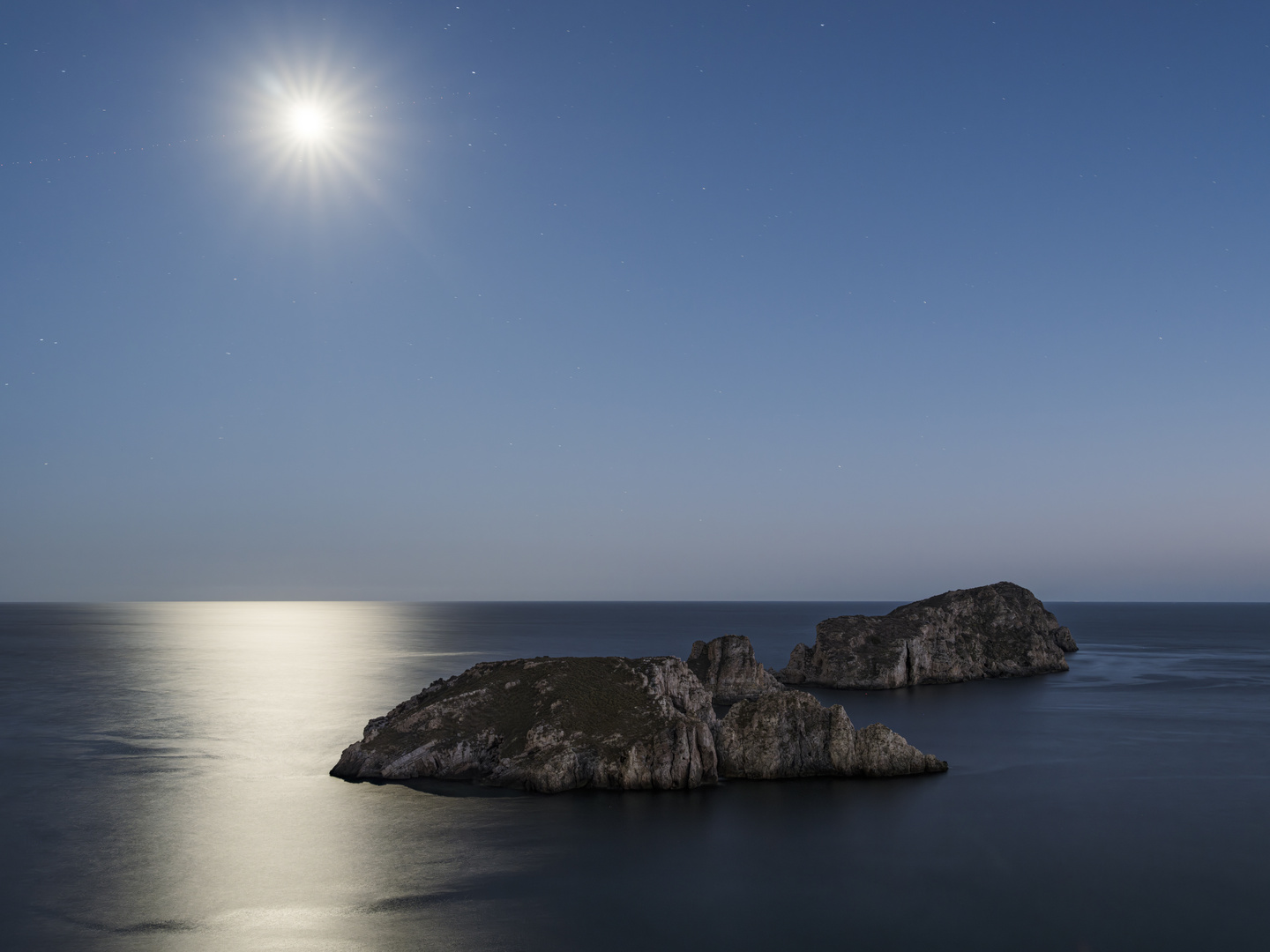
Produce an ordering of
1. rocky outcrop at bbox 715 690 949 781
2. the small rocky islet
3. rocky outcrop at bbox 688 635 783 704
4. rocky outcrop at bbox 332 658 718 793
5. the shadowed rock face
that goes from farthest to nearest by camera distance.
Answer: rocky outcrop at bbox 688 635 783 704 < rocky outcrop at bbox 715 690 949 781 < the small rocky islet < the shadowed rock face < rocky outcrop at bbox 332 658 718 793

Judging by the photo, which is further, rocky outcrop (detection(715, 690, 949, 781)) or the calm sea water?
rocky outcrop (detection(715, 690, 949, 781))

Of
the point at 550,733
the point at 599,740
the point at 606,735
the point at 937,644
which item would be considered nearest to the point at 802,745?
the point at 606,735

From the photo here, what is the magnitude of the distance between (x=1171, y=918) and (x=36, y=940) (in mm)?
51691

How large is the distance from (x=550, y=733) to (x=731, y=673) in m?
48.9

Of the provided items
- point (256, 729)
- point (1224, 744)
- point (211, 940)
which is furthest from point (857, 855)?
point (256, 729)

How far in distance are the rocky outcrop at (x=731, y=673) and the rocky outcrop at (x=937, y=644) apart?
71.1 ft

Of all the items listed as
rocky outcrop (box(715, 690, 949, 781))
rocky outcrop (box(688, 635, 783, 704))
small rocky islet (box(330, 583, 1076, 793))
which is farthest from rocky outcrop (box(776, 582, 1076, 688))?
rocky outcrop (box(715, 690, 949, 781))

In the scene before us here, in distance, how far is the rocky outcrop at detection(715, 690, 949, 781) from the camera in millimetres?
60625

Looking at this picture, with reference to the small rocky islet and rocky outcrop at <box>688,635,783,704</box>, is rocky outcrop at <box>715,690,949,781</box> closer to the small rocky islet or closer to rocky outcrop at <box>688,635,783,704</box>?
the small rocky islet

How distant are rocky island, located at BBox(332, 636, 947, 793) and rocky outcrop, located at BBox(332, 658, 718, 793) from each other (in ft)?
0.27

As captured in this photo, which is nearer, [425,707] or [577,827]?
[577,827]

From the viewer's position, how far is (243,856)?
47375 mm

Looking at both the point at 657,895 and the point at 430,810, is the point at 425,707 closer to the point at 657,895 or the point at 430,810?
the point at 430,810

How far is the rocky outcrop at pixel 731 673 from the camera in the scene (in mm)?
102562
